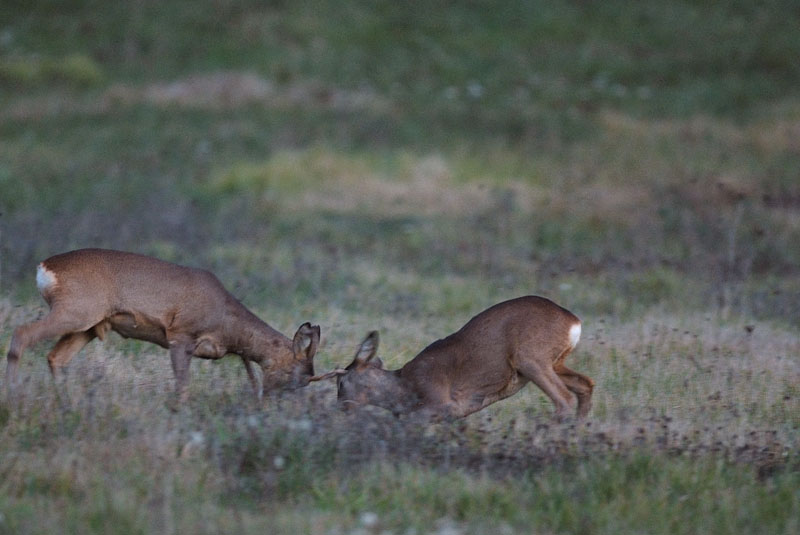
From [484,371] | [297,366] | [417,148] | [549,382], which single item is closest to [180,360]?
[297,366]

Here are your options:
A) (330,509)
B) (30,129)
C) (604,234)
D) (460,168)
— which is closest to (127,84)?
(30,129)

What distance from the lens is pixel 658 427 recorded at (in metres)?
6.78

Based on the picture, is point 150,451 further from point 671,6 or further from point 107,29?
point 671,6

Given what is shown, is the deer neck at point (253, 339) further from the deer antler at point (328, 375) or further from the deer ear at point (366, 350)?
the deer ear at point (366, 350)

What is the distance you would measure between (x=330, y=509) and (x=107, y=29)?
2298cm

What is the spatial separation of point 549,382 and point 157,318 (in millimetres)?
2487

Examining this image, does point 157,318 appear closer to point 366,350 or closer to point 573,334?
point 366,350

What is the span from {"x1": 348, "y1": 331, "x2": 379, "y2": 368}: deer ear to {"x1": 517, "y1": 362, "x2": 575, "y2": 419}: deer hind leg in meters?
0.89

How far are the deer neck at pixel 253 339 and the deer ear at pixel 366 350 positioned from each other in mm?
688

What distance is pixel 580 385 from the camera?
739 centimetres

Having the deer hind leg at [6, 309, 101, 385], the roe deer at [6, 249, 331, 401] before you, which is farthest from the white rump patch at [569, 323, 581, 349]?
the deer hind leg at [6, 309, 101, 385]

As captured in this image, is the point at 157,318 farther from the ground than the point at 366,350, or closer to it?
farther from the ground

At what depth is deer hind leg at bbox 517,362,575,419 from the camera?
23.2ft

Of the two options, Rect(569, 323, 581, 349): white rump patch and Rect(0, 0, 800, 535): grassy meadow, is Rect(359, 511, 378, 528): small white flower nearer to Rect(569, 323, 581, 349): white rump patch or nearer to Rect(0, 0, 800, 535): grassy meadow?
Rect(0, 0, 800, 535): grassy meadow
